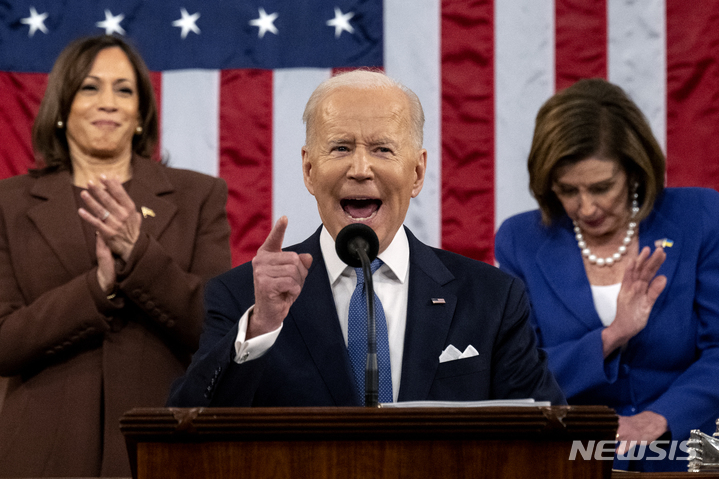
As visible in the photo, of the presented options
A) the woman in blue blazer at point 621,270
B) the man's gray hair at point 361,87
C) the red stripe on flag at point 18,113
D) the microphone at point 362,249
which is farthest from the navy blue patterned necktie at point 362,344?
the red stripe on flag at point 18,113

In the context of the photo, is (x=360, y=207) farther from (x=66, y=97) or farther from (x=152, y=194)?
(x=66, y=97)

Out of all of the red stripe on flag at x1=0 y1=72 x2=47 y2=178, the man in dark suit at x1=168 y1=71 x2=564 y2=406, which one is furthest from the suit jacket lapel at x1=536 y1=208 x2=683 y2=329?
the red stripe on flag at x1=0 y1=72 x2=47 y2=178

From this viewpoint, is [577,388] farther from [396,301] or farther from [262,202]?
[262,202]

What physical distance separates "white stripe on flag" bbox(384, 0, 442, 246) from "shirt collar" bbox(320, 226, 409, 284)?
1.40 metres

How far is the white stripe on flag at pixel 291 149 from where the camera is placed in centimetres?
328

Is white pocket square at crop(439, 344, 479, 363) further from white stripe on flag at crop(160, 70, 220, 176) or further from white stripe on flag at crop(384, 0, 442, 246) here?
white stripe on flag at crop(160, 70, 220, 176)

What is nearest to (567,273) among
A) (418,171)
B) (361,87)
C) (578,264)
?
(578,264)

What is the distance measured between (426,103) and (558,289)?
1.10 m

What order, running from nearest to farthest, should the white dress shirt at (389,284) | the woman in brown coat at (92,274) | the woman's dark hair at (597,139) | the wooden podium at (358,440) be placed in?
1. the wooden podium at (358,440)
2. the white dress shirt at (389,284)
3. the woman in brown coat at (92,274)
4. the woman's dark hair at (597,139)

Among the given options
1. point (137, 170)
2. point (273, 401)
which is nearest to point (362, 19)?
point (137, 170)

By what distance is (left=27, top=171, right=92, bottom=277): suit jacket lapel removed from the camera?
240 centimetres

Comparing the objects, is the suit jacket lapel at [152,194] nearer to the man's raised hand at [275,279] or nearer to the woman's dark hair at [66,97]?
the woman's dark hair at [66,97]

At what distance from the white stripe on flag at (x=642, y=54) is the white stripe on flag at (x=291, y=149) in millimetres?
1126

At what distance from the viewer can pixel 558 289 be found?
2.53 m
